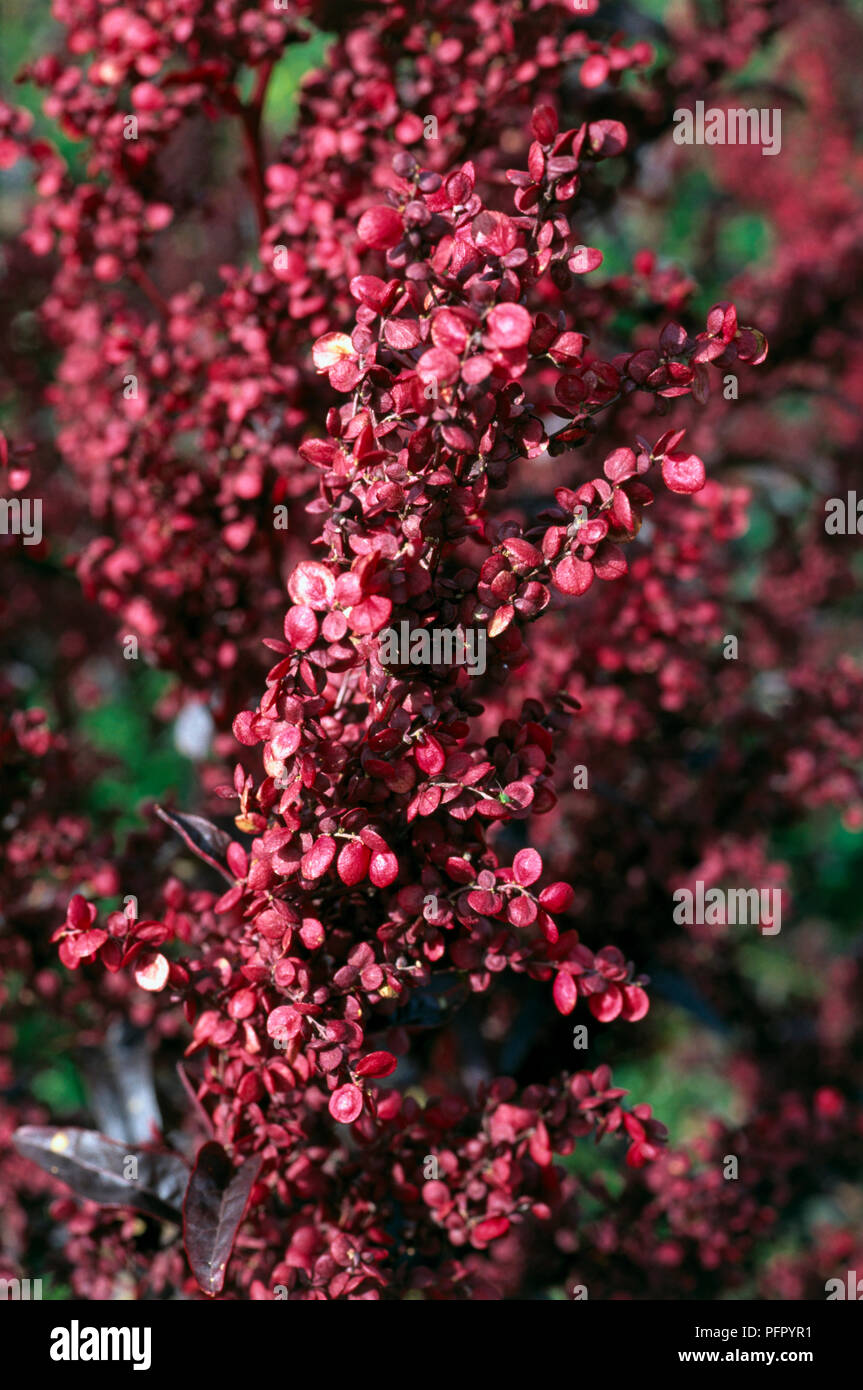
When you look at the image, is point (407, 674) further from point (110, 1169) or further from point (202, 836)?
point (110, 1169)

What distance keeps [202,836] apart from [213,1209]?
0.30 metres

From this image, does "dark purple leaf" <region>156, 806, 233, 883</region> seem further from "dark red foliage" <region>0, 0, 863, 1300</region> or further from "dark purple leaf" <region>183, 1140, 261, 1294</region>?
"dark purple leaf" <region>183, 1140, 261, 1294</region>

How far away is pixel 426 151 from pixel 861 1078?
Answer: 5.18ft

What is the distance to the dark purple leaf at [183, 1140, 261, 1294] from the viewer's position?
85 cm

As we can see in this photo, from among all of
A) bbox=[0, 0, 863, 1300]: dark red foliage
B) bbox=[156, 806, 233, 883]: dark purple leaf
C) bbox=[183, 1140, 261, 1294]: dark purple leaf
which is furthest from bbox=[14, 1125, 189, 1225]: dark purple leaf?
bbox=[156, 806, 233, 883]: dark purple leaf

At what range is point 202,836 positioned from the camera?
948 mm

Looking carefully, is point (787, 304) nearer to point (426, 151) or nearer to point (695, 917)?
point (426, 151)

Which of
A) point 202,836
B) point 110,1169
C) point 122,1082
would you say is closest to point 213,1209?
point 110,1169

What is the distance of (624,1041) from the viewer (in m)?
1.51

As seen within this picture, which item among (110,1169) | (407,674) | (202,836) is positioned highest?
(407,674)

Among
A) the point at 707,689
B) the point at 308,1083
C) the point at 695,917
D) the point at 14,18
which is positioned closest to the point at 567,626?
the point at 707,689

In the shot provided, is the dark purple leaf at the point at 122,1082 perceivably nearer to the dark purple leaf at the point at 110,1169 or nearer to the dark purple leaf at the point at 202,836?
the dark purple leaf at the point at 110,1169

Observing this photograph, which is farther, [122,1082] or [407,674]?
[122,1082]

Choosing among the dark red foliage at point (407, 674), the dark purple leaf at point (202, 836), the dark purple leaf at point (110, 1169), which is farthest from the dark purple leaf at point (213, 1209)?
the dark purple leaf at point (202, 836)
